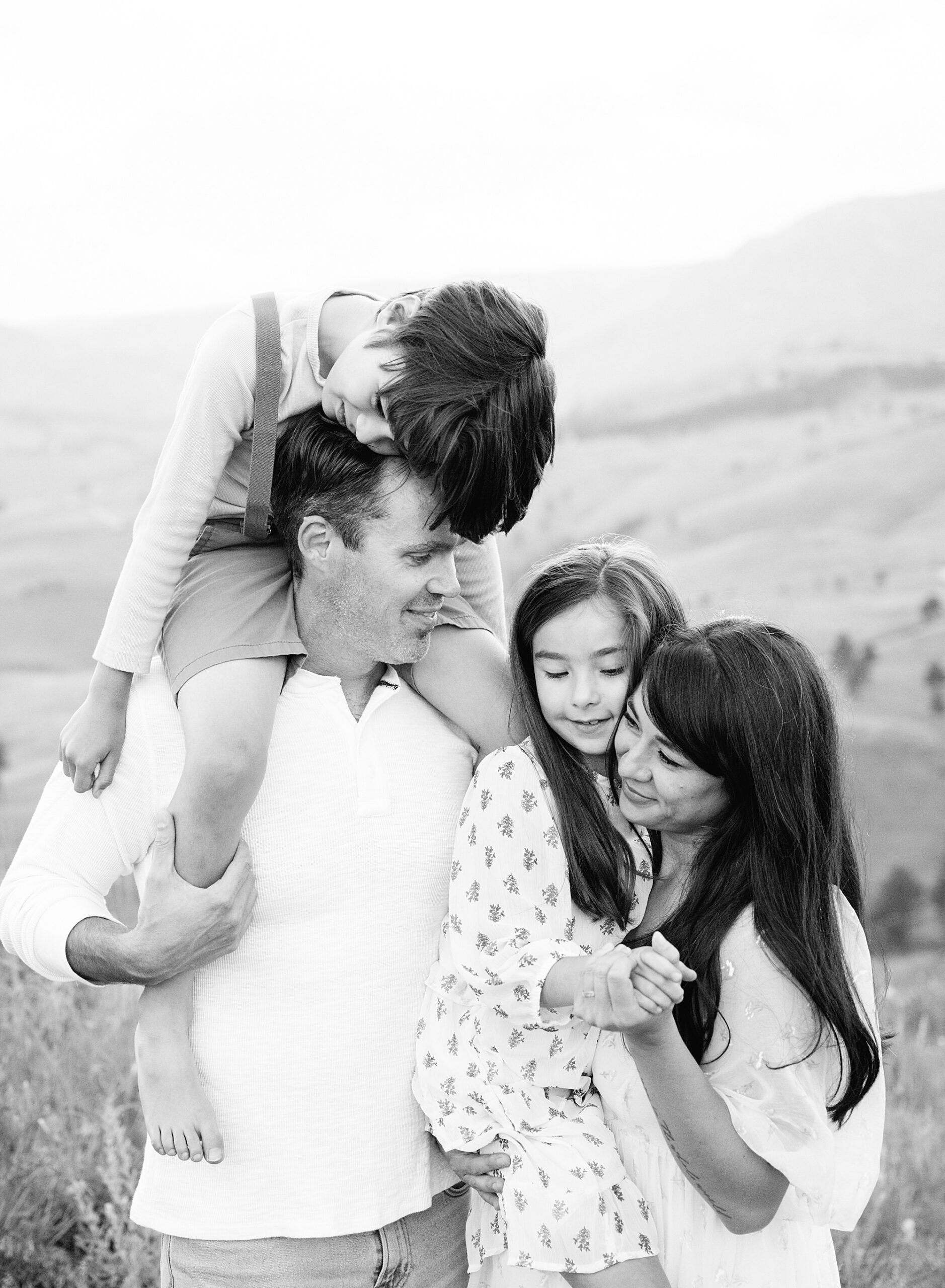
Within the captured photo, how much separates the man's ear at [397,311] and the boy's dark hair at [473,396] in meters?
0.01

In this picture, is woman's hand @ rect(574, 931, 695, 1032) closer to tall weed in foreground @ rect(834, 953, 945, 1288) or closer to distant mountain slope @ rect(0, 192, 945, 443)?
tall weed in foreground @ rect(834, 953, 945, 1288)

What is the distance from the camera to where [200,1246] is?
5.49ft

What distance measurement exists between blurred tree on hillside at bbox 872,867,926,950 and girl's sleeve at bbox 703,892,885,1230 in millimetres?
3856

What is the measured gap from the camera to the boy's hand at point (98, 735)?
1.69 m

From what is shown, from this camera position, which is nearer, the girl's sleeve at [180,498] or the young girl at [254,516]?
the young girl at [254,516]

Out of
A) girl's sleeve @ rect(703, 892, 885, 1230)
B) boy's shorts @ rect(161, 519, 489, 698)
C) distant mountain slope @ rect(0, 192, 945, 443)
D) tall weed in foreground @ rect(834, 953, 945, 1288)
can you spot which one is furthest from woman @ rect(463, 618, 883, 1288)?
distant mountain slope @ rect(0, 192, 945, 443)

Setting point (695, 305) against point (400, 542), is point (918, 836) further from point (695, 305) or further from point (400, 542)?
point (400, 542)

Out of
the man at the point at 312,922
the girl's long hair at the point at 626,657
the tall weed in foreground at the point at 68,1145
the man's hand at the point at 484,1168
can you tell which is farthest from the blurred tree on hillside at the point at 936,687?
the man's hand at the point at 484,1168

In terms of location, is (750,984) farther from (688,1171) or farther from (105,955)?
(105,955)

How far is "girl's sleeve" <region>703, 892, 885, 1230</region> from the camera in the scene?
1555 mm

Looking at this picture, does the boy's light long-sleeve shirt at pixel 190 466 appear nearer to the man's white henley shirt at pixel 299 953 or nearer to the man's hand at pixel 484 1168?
the man's white henley shirt at pixel 299 953

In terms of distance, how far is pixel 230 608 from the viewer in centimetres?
175

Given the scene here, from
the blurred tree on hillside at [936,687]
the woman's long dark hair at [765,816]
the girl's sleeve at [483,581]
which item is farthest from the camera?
the blurred tree on hillside at [936,687]

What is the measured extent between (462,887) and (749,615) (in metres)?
0.58
